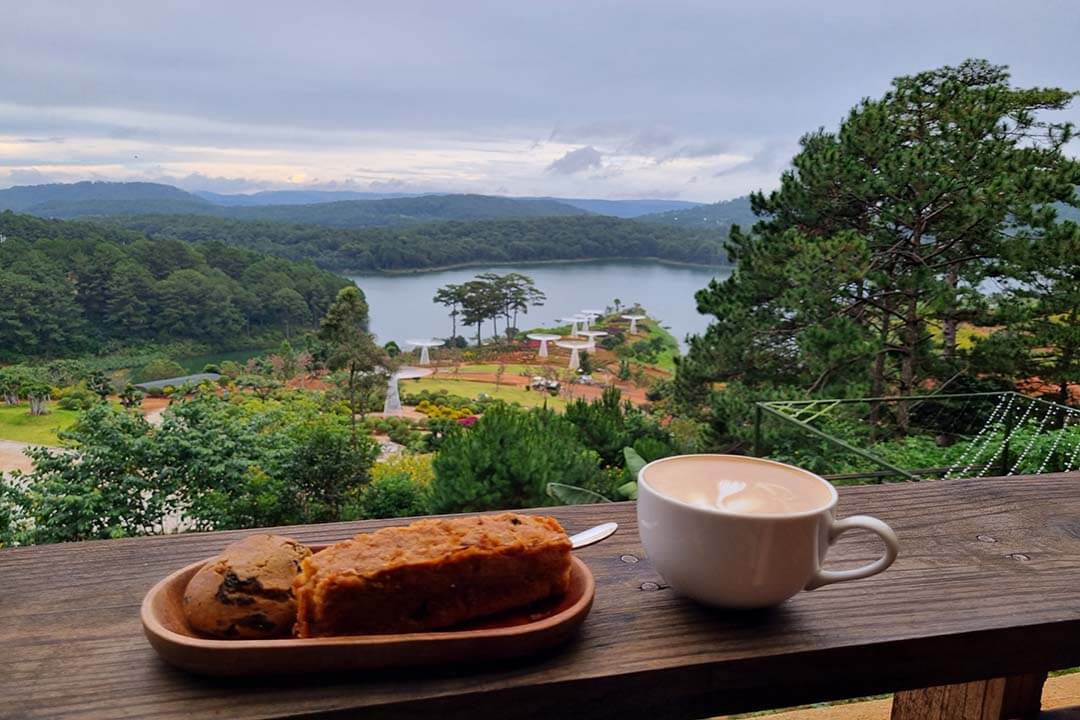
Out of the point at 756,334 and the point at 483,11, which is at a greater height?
the point at 483,11

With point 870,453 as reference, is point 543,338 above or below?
below

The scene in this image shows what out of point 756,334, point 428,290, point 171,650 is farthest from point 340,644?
point 428,290

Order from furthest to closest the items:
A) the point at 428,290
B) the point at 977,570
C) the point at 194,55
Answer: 1. the point at 428,290
2. the point at 194,55
3. the point at 977,570

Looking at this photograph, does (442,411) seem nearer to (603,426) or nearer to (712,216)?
(603,426)

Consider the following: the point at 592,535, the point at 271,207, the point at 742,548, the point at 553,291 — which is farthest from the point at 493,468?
the point at 271,207

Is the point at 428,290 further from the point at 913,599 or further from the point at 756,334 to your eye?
the point at 913,599

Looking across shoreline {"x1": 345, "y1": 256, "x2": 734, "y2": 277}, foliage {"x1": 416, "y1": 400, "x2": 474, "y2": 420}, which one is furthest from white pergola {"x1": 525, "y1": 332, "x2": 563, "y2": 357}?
foliage {"x1": 416, "y1": 400, "x2": 474, "y2": 420}
